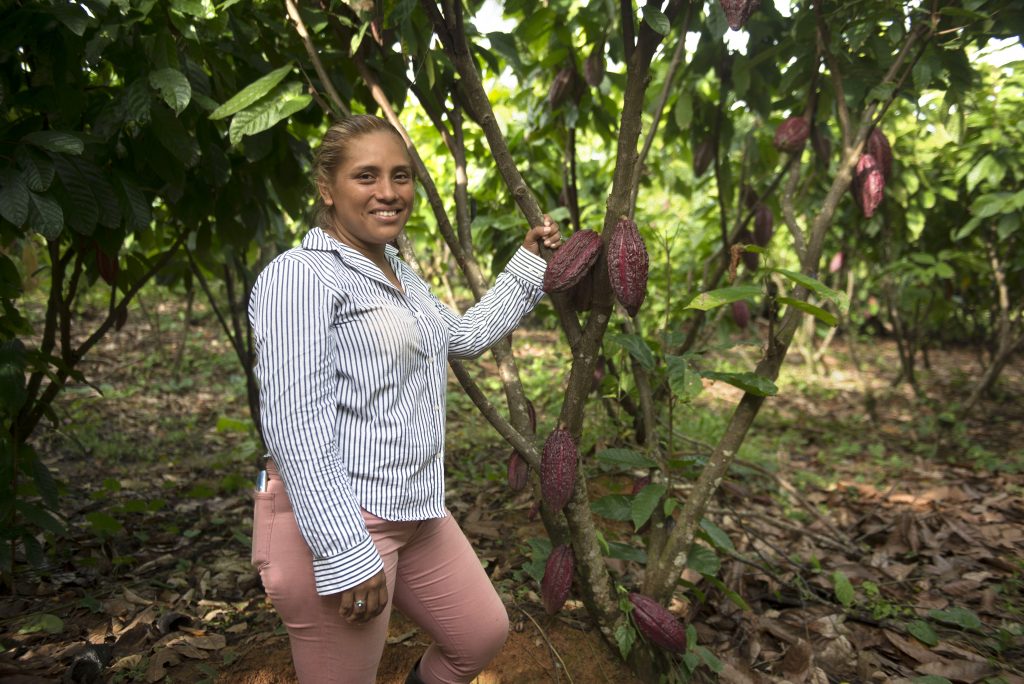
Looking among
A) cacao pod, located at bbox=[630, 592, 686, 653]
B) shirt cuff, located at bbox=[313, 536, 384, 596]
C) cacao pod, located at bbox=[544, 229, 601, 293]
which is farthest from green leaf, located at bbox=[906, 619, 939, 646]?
shirt cuff, located at bbox=[313, 536, 384, 596]

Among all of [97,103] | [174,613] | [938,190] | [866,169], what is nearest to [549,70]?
[866,169]

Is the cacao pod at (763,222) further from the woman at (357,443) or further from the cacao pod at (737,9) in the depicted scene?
→ the woman at (357,443)

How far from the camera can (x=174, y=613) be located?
196cm

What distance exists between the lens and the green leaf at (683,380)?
1.48 metres

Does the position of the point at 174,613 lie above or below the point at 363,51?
below

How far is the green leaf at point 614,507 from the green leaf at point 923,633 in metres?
0.83

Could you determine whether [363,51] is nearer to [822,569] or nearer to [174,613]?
[174,613]

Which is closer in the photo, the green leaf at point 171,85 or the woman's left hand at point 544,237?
the woman's left hand at point 544,237

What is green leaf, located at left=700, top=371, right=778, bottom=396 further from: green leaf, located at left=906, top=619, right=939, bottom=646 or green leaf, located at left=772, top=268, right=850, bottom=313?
green leaf, located at left=906, top=619, right=939, bottom=646

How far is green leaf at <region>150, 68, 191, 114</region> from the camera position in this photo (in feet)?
5.10

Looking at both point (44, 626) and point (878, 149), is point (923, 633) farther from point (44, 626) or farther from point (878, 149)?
point (44, 626)

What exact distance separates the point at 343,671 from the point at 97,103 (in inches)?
57.1

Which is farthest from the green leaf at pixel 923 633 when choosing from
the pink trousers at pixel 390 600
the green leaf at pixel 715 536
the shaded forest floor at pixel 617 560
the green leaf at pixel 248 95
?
the green leaf at pixel 248 95

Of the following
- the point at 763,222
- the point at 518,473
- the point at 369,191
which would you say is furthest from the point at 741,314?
the point at 369,191
